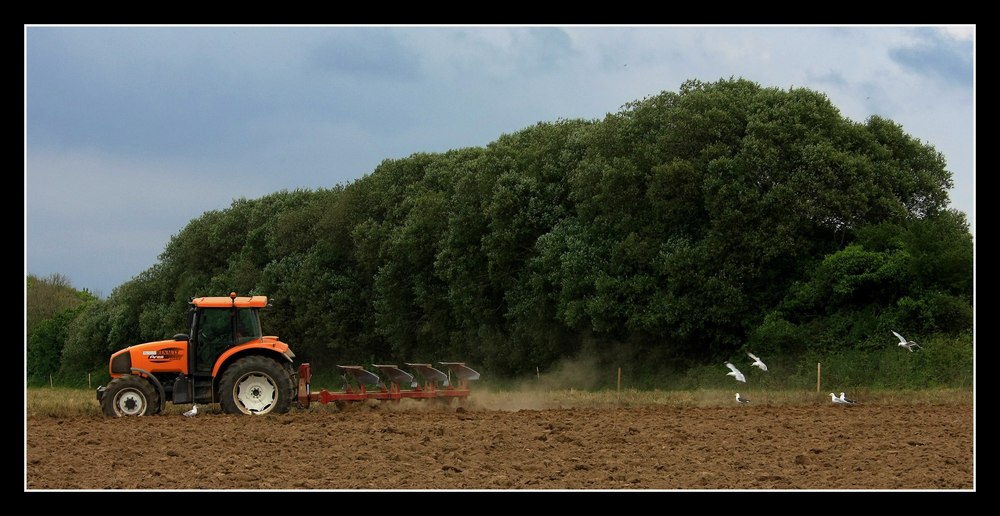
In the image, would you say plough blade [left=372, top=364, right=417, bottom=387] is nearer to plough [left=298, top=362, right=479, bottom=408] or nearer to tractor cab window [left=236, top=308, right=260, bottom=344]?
plough [left=298, top=362, right=479, bottom=408]

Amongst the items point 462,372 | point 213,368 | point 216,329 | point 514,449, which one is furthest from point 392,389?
point 514,449

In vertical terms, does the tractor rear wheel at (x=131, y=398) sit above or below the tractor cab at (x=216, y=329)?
below

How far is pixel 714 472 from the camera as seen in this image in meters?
15.4

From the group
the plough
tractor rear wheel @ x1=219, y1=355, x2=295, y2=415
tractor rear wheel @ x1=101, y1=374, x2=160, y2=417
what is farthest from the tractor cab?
the plough

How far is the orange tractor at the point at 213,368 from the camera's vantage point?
74.2 feet

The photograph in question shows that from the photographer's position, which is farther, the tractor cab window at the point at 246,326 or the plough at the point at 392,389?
the plough at the point at 392,389

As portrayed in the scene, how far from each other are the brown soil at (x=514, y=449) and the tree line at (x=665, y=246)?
10.8m

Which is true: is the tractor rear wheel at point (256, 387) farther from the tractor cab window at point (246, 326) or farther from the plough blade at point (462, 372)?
the plough blade at point (462, 372)

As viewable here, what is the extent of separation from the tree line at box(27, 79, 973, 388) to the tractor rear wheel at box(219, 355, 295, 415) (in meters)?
18.0

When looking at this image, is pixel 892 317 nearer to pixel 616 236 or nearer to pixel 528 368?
pixel 616 236

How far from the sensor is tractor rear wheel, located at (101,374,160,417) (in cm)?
2303

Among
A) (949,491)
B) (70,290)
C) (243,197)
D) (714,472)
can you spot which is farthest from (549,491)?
(70,290)

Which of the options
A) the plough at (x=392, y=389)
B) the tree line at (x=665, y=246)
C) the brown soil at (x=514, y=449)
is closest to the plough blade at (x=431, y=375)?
the plough at (x=392, y=389)

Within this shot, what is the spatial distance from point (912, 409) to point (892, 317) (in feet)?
32.8
